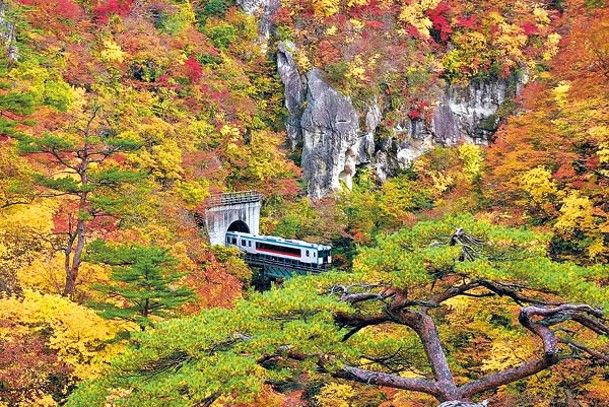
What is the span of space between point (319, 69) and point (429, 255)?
2527 centimetres

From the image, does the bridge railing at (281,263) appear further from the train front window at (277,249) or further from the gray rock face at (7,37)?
the gray rock face at (7,37)

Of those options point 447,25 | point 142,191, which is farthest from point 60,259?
point 447,25

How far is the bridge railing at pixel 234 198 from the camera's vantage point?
24.8 m

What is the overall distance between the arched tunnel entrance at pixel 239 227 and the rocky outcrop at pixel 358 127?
3.52m

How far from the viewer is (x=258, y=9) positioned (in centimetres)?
3291

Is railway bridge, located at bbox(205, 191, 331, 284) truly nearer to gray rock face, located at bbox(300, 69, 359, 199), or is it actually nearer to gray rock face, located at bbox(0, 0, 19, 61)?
gray rock face, located at bbox(300, 69, 359, 199)

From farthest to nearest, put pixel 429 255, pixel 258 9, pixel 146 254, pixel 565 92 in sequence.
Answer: pixel 258 9 → pixel 565 92 → pixel 146 254 → pixel 429 255

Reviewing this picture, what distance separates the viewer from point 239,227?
27.3 meters

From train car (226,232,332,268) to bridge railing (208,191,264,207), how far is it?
131 centimetres

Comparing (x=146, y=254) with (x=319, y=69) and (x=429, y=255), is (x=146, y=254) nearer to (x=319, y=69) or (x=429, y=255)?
(x=429, y=255)

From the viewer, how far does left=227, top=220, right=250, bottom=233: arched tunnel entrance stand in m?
26.8

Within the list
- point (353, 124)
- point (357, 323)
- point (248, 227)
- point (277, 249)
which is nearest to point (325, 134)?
point (353, 124)

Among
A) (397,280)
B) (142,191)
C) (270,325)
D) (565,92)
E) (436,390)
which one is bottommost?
(436,390)

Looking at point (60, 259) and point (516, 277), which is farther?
point (60, 259)
